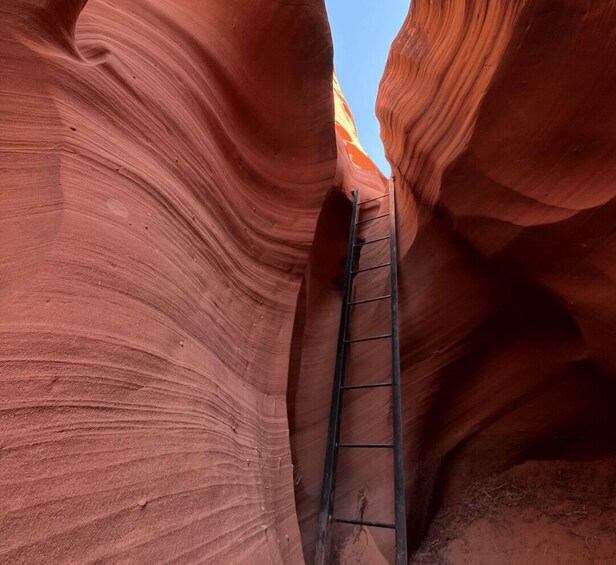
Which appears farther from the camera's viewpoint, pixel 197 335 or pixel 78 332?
pixel 197 335

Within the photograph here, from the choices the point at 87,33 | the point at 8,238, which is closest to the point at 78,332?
the point at 8,238

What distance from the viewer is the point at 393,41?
11.3ft

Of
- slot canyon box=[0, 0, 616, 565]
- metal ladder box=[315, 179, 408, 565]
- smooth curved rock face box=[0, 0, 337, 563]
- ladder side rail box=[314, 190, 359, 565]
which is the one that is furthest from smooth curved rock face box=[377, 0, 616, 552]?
smooth curved rock face box=[0, 0, 337, 563]

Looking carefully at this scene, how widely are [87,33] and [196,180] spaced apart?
49cm

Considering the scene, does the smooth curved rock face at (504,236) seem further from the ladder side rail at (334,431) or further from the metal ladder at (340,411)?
the ladder side rail at (334,431)

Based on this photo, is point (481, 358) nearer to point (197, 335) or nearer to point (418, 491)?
point (418, 491)

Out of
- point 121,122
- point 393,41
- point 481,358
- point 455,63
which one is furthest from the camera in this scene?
point 393,41

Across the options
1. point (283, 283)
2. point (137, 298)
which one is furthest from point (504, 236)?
point (137, 298)

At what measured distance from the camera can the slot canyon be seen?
82cm

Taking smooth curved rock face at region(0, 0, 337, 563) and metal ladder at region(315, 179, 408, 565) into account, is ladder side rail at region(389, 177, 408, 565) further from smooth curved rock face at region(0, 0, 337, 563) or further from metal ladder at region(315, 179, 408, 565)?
smooth curved rock face at region(0, 0, 337, 563)

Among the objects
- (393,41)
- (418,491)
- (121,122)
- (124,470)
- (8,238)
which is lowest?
(124,470)

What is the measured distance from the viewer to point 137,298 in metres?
1.01

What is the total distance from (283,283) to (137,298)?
1.02 m

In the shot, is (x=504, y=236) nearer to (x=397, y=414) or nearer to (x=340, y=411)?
(x=397, y=414)
